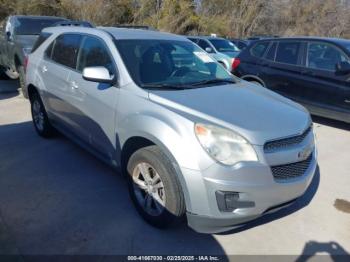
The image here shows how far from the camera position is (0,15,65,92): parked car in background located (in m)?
8.25

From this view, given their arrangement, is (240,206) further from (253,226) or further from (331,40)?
(331,40)

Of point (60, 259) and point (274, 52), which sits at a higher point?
point (274, 52)

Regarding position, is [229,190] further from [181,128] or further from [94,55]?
[94,55]

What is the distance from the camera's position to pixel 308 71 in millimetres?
6488

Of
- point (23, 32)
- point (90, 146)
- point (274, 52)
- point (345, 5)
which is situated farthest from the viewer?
point (345, 5)

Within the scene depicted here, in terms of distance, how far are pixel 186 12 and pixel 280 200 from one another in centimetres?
2446

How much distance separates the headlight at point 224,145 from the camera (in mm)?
2620

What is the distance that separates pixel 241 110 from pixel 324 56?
4.21m

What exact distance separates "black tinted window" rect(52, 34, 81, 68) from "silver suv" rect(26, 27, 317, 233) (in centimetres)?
2

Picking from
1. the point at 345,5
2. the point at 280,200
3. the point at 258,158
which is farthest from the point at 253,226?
the point at 345,5

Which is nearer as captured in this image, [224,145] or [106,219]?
[224,145]

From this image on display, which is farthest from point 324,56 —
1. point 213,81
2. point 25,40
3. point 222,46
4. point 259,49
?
point 222,46

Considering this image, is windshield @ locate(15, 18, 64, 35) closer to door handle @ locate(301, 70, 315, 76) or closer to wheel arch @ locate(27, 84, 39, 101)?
wheel arch @ locate(27, 84, 39, 101)

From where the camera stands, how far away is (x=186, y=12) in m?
25.5
